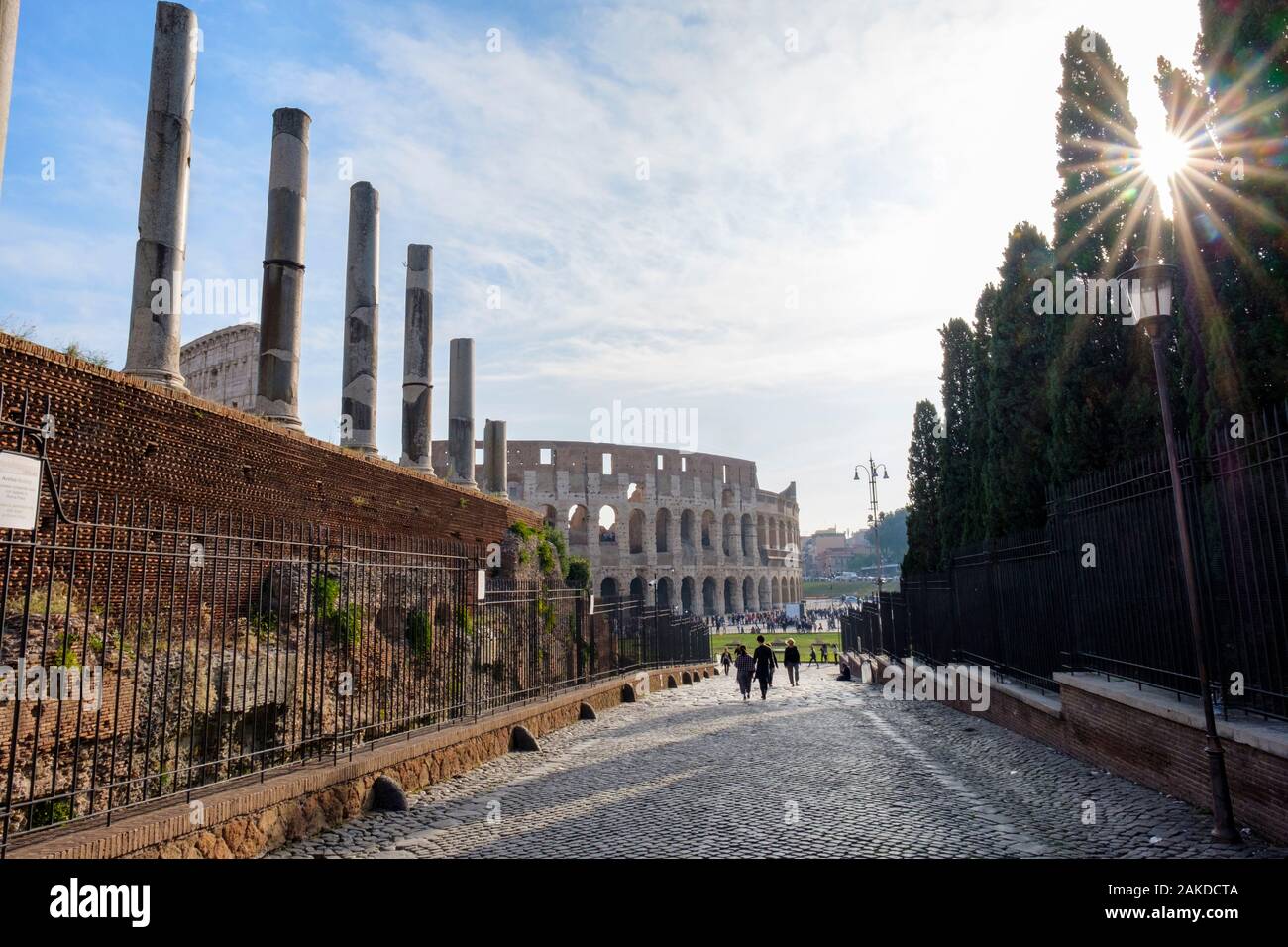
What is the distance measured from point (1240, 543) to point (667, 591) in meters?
42.4

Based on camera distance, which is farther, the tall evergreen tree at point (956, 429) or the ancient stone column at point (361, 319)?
the tall evergreen tree at point (956, 429)

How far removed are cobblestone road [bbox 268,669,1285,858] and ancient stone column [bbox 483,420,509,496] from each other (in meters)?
7.41

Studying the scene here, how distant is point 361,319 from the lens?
10.6 m

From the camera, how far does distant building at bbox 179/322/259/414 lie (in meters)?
19.1

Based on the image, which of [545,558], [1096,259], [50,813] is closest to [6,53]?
[50,813]

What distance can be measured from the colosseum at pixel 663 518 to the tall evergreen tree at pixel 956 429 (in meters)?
24.0

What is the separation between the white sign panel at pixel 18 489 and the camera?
10.9 ft

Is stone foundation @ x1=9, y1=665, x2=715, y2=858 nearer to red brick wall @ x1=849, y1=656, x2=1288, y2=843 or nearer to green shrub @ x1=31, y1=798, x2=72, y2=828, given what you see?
green shrub @ x1=31, y1=798, x2=72, y2=828

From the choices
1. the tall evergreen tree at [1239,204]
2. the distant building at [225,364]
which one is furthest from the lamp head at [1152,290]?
the distant building at [225,364]

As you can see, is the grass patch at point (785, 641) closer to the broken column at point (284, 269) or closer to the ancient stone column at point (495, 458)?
the ancient stone column at point (495, 458)

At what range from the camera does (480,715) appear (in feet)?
26.5

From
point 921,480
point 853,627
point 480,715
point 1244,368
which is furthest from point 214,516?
point 853,627
